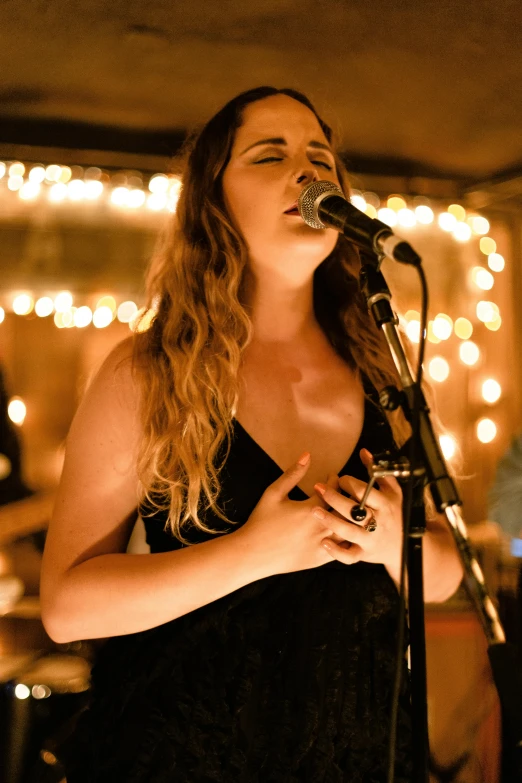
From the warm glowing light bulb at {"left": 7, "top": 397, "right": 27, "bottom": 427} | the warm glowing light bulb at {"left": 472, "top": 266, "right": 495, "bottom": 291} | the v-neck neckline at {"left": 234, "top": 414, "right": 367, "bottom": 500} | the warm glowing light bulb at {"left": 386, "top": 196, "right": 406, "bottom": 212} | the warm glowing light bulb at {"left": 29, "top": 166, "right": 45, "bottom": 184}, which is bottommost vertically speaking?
the v-neck neckline at {"left": 234, "top": 414, "right": 367, "bottom": 500}

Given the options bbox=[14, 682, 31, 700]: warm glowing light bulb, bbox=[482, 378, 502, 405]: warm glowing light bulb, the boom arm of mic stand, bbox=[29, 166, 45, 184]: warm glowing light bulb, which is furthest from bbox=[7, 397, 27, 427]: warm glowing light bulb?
the boom arm of mic stand

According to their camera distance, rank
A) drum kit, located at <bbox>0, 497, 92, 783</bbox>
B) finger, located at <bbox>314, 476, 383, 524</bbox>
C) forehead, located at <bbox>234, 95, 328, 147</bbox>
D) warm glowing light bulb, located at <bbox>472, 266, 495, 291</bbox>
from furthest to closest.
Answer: warm glowing light bulb, located at <bbox>472, 266, 495, 291</bbox> → drum kit, located at <bbox>0, 497, 92, 783</bbox> → forehead, located at <bbox>234, 95, 328, 147</bbox> → finger, located at <bbox>314, 476, 383, 524</bbox>

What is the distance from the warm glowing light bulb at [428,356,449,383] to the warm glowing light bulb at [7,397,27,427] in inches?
104

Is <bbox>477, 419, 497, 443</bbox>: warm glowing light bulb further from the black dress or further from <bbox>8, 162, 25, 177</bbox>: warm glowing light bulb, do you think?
the black dress

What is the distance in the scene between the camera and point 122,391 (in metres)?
1.24

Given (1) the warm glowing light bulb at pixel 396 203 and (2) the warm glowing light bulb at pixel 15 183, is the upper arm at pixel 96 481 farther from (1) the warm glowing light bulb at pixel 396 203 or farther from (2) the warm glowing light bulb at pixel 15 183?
(1) the warm glowing light bulb at pixel 396 203

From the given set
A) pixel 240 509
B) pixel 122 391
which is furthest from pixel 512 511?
pixel 122 391

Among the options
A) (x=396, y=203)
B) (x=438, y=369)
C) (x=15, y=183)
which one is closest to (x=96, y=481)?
(x=15, y=183)

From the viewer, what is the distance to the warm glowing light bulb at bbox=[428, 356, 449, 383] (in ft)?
14.4

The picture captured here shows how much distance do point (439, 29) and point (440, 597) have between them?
1.70 meters

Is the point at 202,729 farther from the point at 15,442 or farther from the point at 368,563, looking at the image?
the point at 15,442

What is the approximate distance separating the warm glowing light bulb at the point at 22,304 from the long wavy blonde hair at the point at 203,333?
9.74 feet

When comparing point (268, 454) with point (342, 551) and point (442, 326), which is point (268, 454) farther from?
point (442, 326)

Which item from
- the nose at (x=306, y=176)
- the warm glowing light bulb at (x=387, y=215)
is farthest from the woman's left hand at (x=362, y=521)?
the warm glowing light bulb at (x=387, y=215)
